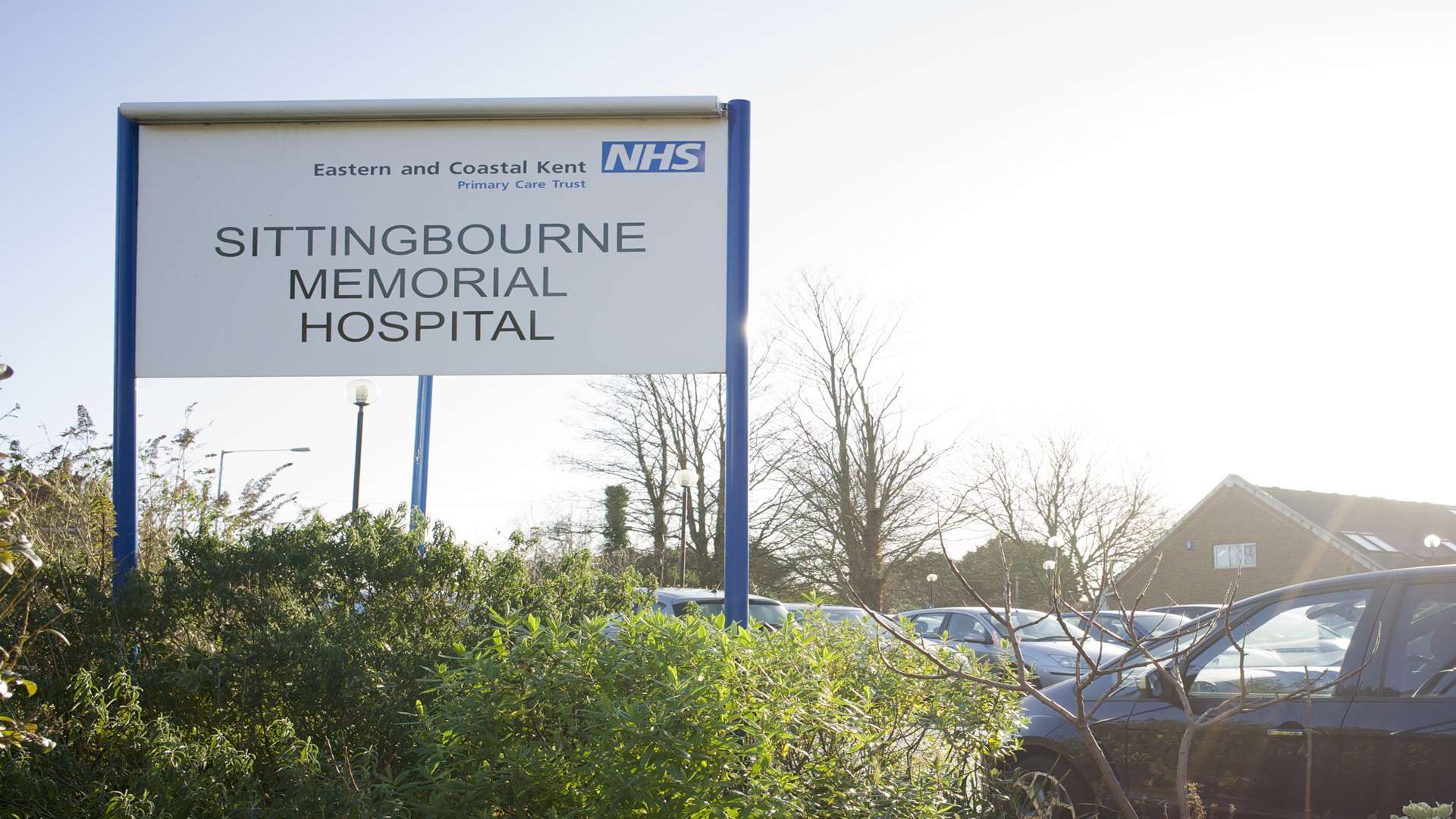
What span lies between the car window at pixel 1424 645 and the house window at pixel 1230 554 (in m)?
37.0

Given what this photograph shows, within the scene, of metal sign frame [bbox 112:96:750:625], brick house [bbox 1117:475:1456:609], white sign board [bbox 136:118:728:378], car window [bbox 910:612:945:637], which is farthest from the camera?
brick house [bbox 1117:475:1456:609]

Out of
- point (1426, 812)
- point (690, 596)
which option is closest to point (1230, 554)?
point (690, 596)

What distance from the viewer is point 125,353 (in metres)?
5.72

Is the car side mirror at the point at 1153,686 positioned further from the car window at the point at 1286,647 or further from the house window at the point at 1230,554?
the house window at the point at 1230,554

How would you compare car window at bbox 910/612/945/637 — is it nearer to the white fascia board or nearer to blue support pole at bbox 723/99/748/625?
blue support pole at bbox 723/99/748/625

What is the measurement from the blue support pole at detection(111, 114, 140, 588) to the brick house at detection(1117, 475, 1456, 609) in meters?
35.2

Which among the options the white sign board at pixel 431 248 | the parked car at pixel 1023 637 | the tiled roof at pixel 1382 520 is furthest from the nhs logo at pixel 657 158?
the tiled roof at pixel 1382 520

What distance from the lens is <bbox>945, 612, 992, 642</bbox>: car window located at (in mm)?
14141

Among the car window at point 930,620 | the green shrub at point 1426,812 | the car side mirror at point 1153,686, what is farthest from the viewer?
the car window at point 930,620

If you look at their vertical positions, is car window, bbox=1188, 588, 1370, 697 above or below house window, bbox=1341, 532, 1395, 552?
above

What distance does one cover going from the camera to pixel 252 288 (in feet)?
18.9

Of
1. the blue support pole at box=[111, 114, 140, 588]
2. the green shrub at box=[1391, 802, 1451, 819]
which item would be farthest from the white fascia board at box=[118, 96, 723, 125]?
the green shrub at box=[1391, 802, 1451, 819]

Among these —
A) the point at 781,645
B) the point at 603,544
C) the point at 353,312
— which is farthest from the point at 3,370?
the point at 603,544

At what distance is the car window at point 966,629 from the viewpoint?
46.4 ft
